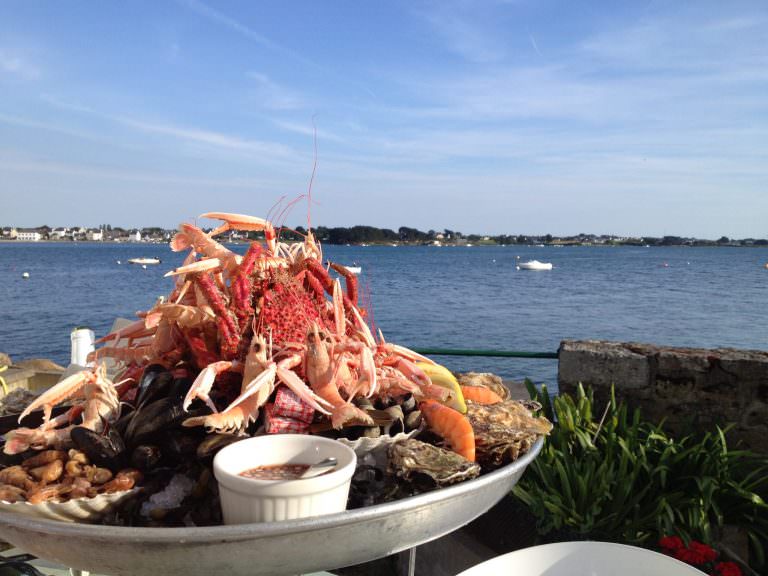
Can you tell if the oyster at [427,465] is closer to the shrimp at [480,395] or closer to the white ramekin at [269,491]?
the white ramekin at [269,491]

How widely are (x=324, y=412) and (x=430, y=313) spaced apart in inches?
1484

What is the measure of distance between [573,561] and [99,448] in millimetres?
1111

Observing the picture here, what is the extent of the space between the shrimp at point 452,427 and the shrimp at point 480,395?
37 cm

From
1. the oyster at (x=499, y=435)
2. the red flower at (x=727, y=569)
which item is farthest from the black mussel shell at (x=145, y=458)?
the red flower at (x=727, y=569)

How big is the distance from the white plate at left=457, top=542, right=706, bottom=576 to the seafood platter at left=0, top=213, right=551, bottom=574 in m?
0.12

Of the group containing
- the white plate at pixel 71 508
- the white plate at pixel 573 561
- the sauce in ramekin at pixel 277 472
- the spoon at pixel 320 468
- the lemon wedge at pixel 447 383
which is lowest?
the white plate at pixel 573 561

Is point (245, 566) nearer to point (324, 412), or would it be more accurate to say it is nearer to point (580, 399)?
point (324, 412)

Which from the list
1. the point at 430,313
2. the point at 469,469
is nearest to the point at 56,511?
the point at 469,469

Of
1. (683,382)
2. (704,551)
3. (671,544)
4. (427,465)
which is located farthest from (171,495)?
(683,382)

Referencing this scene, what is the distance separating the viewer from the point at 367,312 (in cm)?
202

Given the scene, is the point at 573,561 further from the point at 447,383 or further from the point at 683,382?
the point at 683,382

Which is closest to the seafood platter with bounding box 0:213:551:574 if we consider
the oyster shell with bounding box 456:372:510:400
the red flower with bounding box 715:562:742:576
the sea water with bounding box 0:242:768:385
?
the oyster shell with bounding box 456:372:510:400

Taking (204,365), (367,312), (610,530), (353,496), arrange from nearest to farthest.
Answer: (353,496) → (204,365) → (367,312) → (610,530)

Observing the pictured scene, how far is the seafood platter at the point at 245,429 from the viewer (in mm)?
1052
